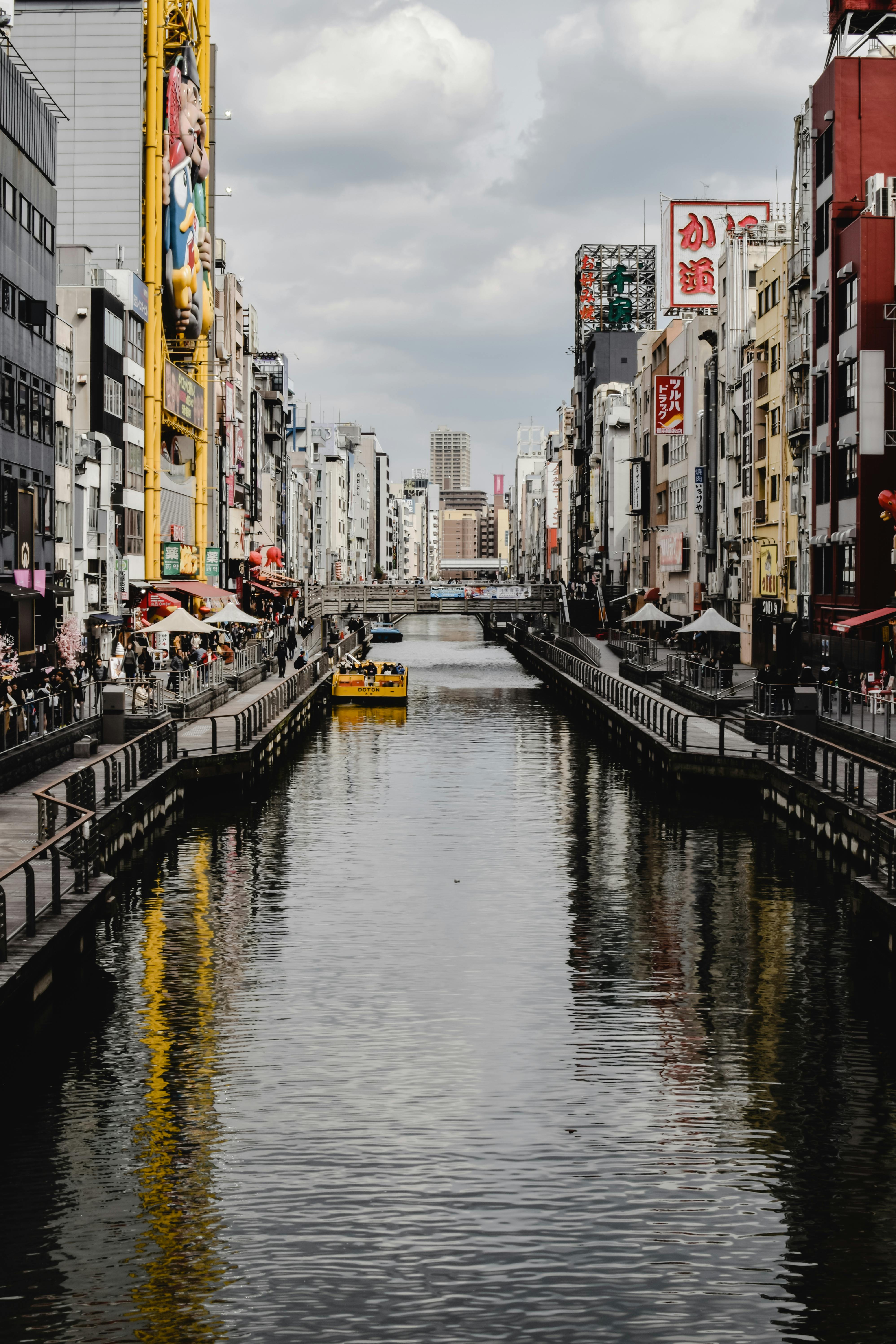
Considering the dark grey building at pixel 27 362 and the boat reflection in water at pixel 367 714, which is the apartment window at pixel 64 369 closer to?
the dark grey building at pixel 27 362

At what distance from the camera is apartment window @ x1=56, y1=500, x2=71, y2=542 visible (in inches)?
2704

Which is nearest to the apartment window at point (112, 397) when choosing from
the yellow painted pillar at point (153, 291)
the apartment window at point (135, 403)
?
the apartment window at point (135, 403)

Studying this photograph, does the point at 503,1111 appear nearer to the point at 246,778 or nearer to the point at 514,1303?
the point at 514,1303

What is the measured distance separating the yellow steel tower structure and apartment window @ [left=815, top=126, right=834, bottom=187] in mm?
39731

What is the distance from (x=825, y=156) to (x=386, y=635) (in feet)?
311

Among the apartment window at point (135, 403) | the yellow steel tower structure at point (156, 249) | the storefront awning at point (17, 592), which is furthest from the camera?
the yellow steel tower structure at point (156, 249)

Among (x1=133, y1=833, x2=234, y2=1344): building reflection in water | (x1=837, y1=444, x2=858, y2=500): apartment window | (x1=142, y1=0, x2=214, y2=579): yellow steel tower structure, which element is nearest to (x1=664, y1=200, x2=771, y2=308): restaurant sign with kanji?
(x1=142, y1=0, x2=214, y2=579): yellow steel tower structure

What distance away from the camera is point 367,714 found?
8475cm

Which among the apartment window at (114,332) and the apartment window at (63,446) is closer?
the apartment window at (63,446)

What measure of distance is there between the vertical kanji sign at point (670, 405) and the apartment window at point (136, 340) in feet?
129

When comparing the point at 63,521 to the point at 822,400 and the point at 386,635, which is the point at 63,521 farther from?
the point at 386,635

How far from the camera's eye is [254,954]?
28812 millimetres

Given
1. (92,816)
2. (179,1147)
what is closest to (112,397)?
(92,816)

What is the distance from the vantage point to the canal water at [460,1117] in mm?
14891
